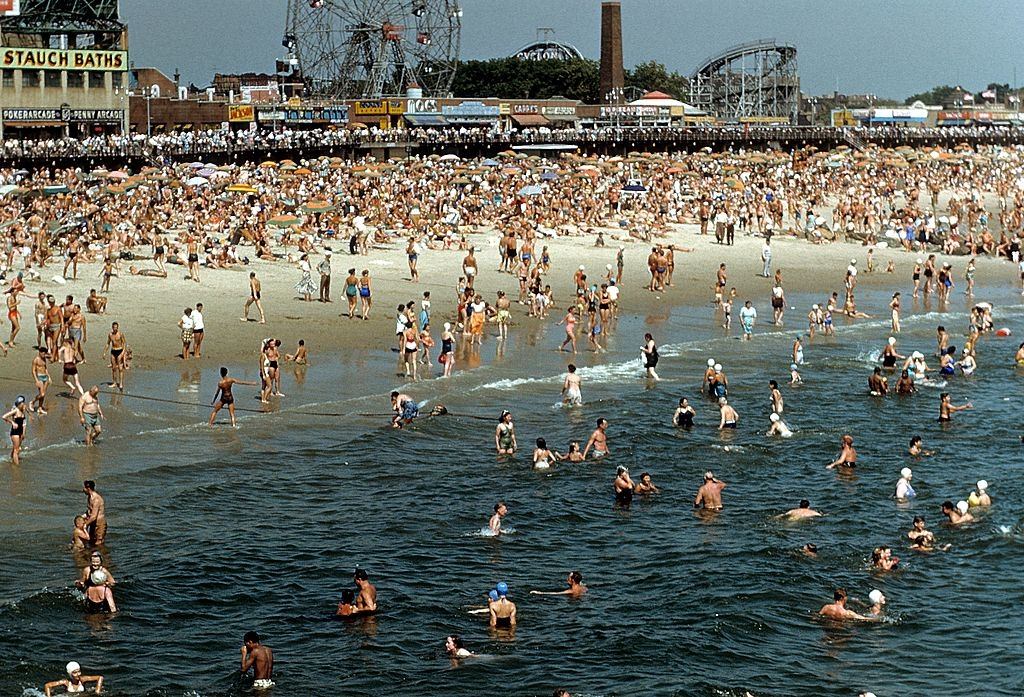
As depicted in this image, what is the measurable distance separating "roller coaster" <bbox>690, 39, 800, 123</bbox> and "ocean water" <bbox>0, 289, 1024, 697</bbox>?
10056 cm

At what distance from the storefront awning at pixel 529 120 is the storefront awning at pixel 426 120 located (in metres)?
5.53

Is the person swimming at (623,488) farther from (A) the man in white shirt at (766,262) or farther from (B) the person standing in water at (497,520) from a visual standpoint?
(A) the man in white shirt at (766,262)

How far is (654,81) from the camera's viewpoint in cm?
12812

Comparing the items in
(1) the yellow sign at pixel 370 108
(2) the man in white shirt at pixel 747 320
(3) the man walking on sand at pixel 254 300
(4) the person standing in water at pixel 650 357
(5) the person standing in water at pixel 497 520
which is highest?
(1) the yellow sign at pixel 370 108

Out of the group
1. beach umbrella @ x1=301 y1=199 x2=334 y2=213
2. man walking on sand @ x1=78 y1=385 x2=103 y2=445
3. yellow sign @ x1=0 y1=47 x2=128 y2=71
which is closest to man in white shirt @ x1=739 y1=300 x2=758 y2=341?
man walking on sand @ x1=78 y1=385 x2=103 y2=445

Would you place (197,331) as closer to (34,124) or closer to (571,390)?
(571,390)

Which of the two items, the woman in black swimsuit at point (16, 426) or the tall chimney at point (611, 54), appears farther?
the tall chimney at point (611, 54)

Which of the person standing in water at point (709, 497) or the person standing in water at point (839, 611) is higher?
the person standing in water at point (709, 497)

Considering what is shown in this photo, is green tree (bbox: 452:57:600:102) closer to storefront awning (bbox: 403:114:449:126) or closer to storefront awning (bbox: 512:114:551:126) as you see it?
storefront awning (bbox: 512:114:551:126)

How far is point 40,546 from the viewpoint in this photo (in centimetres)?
1609

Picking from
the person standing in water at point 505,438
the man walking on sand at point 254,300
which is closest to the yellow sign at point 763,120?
the man walking on sand at point 254,300

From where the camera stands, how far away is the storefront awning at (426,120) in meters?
83.1

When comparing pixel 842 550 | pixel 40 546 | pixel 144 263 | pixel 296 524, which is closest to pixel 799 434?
pixel 842 550

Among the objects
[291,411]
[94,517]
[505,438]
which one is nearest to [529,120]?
[291,411]
